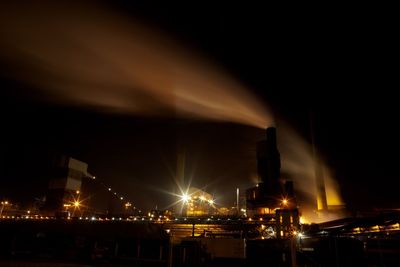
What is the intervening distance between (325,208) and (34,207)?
75.6 m

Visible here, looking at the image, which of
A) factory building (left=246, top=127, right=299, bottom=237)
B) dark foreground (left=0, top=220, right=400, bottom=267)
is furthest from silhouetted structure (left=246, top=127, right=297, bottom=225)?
dark foreground (left=0, top=220, right=400, bottom=267)

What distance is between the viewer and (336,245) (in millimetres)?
15523

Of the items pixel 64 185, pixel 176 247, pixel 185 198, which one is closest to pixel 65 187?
pixel 64 185

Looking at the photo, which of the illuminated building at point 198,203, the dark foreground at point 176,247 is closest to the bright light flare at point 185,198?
the illuminated building at point 198,203

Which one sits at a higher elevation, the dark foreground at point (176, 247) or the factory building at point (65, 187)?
the factory building at point (65, 187)

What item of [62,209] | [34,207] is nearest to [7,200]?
[34,207]

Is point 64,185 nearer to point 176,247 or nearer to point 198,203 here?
point 198,203

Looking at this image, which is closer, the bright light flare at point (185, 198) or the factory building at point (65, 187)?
the factory building at point (65, 187)

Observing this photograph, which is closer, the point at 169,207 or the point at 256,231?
the point at 256,231

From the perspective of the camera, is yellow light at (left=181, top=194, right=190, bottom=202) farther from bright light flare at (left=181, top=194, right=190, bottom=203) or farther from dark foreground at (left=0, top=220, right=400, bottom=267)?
dark foreground at (left=0, top=220, right=400, bottom=267)

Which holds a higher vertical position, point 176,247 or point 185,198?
point 185,198

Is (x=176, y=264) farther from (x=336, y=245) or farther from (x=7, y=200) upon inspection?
(x=7, y=200)

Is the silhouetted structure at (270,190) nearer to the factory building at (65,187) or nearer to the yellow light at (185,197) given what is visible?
the yellow light at (185,197)

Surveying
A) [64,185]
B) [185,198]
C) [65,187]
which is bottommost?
[185,198]
